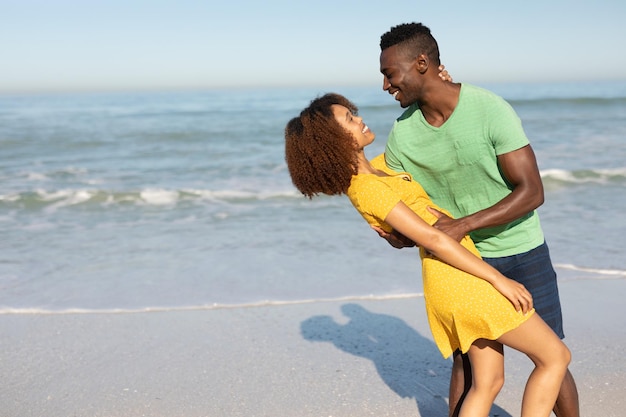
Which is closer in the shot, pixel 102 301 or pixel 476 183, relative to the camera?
pixel 476 183

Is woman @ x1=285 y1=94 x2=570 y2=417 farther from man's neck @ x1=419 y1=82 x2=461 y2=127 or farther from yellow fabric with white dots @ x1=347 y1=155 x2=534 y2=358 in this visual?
man's neck @ x1=419 y1=82 x2=461 y2=127

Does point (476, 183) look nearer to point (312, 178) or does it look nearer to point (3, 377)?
point (312, 178)

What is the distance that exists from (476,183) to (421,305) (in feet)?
8.54

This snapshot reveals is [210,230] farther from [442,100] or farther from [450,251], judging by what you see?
[450,251]

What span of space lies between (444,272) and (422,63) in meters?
0.80

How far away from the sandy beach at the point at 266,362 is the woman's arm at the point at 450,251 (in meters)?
1.45

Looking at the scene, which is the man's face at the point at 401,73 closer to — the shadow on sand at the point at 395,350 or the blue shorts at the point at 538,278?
the blue shorts at the point at 538,278

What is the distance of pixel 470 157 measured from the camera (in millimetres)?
2721

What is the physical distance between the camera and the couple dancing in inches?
95.5

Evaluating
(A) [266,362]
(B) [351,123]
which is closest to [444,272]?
(B) [351,123]

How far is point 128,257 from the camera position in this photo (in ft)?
22.4

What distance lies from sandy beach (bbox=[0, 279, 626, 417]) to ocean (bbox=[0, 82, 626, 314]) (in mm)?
398

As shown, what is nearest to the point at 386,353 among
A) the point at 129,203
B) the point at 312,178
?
the point at 312,178

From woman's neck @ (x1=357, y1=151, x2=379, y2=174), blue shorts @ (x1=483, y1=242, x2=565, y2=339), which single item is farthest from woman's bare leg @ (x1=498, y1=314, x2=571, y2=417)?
woman's neck @ (x1=357, y1=151, x2=379, y2=174)
